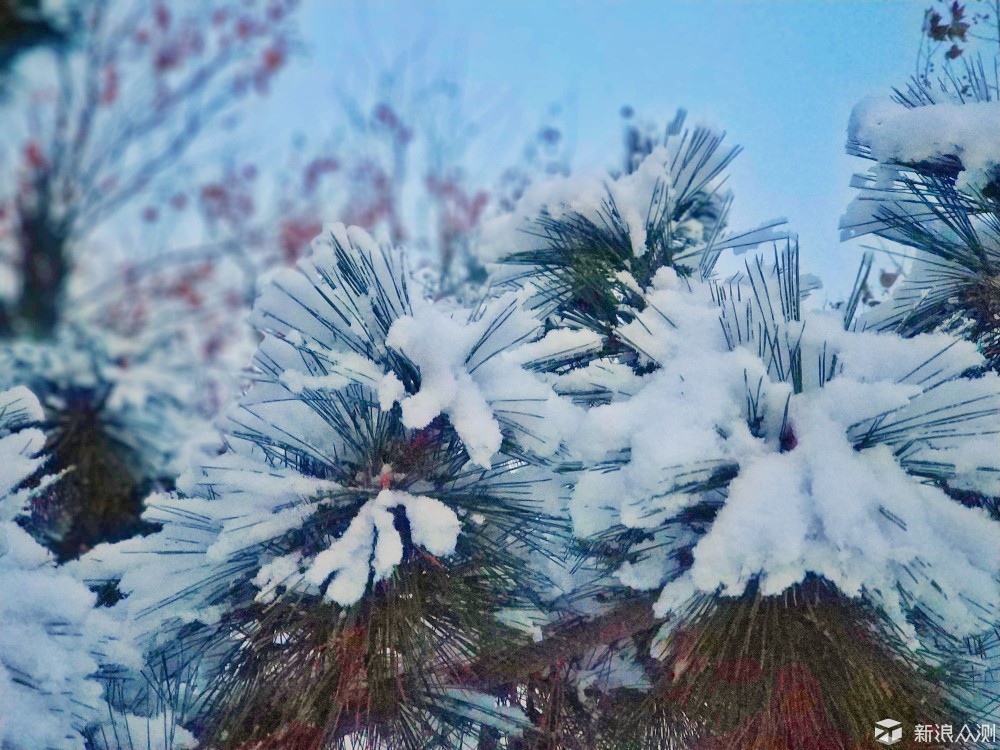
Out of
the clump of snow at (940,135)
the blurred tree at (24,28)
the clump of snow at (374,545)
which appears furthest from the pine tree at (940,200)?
the blurred tree at (24,28)

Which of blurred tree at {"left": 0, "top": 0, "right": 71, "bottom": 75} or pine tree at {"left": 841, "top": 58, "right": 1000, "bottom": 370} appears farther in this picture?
blurred tree at {"left": 0, "top": 0, "right": 71, "bottom": 75}

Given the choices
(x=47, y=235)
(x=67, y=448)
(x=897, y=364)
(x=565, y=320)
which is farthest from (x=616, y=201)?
(x=47, y=235)

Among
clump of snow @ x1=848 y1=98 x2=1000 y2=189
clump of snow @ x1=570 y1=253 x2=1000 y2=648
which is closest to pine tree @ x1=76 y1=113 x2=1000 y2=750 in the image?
clump of snow @ x1=570 y1=253 x2=1000 y2=648

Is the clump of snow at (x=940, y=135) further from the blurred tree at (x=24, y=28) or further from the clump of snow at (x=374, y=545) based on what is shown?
the blurred tree at (x=24, y=28)

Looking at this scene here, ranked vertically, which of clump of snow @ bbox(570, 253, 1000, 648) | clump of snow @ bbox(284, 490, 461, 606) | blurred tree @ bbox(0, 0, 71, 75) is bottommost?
clump of snow @ bbox(284, 490, 461, 606)

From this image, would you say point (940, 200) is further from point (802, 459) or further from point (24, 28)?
point (24, 28)

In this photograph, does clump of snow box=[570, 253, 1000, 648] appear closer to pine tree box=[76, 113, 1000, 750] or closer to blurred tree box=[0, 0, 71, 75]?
pine tree box=[76, 113, 1000, 750]

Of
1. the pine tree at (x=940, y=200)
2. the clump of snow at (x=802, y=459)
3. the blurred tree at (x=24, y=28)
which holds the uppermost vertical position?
the blurred tree at (x=24, y=28)

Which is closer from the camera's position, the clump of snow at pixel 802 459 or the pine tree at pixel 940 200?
the clump of snow at pixel 802 459

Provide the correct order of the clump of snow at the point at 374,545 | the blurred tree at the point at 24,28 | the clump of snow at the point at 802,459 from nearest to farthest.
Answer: the clump of snow at the point at 802,459, the clump of snow at the point at 374,545, the blurred tree at the point at 24,28

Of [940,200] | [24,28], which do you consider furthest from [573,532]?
[24,28]

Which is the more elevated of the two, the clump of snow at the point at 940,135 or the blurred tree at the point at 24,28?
the blurred tree at the point at 24,28

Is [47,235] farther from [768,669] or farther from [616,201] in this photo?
[768,669]
